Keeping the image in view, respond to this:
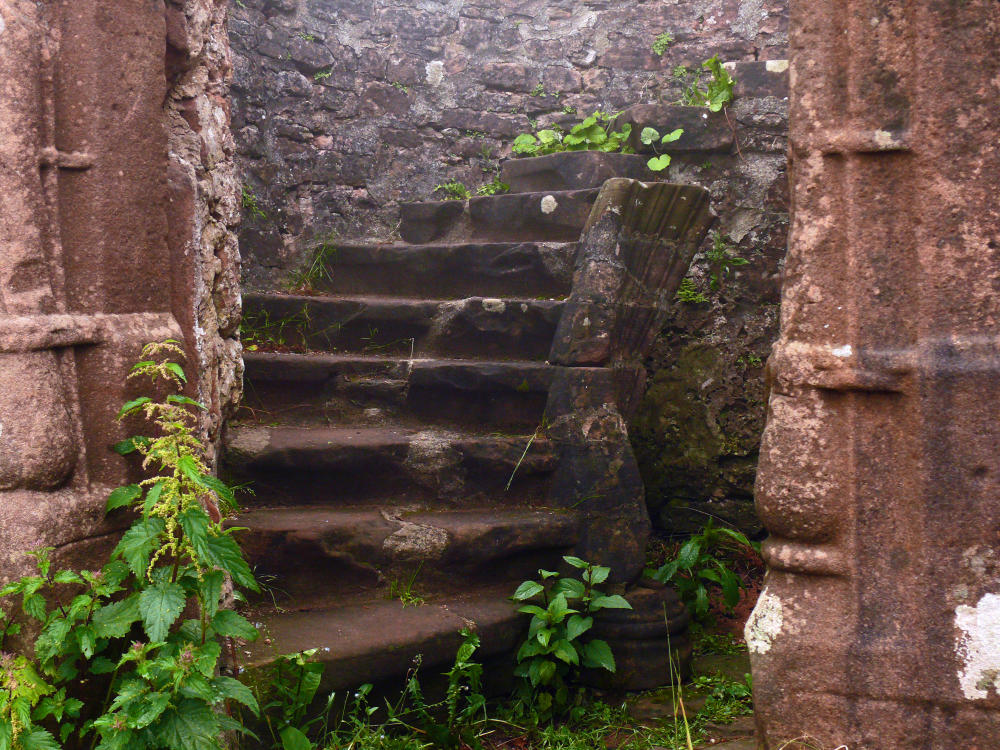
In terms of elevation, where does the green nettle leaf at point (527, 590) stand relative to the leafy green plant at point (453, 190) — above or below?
below

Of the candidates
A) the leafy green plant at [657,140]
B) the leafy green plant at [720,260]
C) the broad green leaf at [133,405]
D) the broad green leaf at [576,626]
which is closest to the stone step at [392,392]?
the broad green leaf at [576,626]

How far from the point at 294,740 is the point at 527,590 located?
82 centimetres

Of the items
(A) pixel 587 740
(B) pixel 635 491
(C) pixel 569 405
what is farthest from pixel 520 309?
(A) pixel 587 740

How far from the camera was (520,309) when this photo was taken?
311 centimetres

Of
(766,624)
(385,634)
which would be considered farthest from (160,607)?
(766,624)

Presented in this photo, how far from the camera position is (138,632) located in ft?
4.83

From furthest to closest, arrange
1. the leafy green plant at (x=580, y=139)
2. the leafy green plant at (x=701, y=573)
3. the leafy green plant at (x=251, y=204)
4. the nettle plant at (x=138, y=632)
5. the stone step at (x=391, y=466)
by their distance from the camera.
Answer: the leafy green plant at (x=251, y=204) < the leafy green plant at (x=580, y=139) < the leafy green plant at (x=701, y=573) < the stone step at (x=391, y=466) < the nettle plant at (x=138, y=632)

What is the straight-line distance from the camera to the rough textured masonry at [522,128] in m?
3.30

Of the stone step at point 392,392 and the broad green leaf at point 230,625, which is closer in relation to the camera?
the broad green leaf at point 230,625

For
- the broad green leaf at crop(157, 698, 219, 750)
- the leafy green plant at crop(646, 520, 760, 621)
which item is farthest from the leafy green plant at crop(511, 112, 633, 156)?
the broad green leaf at crop(157, 698, 219, 750)

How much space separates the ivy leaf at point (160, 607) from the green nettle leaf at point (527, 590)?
3.83ft

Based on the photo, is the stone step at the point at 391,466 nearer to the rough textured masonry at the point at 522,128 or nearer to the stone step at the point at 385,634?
the stone step at the point at 385,634

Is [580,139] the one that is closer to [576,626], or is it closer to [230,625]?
[576,626]

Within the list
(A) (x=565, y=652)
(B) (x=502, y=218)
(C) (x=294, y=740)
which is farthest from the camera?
(B) (x=502, y=218)
